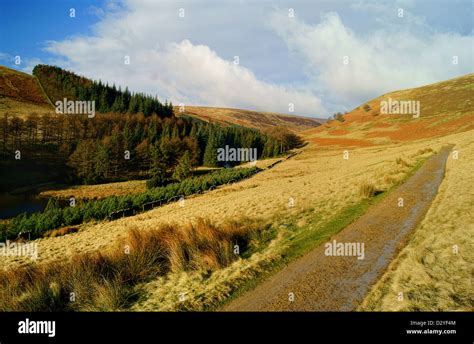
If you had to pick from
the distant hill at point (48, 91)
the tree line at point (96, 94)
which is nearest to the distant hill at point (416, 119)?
the tree line at point (96, 94)

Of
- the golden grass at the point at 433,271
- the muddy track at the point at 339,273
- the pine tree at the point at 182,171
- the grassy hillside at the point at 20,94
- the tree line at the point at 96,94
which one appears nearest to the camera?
the golden grass at the point at 433,271

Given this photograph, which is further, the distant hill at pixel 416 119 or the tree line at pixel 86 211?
the distant hill at pixel 416 119

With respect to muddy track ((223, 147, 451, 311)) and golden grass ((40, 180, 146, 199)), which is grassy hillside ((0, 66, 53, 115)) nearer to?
golden grass ((40, 180, 146, 199))

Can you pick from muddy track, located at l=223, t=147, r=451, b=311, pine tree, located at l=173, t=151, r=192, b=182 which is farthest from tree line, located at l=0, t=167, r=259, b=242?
muddy track, located at l=223, t=147, r=451, b=311

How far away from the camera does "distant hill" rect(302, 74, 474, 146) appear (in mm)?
84500

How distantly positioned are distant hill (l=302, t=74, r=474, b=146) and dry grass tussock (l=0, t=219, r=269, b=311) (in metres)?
86.7

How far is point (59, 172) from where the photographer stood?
256ft

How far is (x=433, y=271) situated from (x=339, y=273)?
2247mm

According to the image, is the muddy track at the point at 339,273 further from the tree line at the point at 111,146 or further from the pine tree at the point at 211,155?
the pine tree at the point at 211,155

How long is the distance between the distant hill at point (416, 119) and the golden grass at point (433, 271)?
81524 millimetres

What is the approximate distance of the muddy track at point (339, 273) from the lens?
6.45 metres
